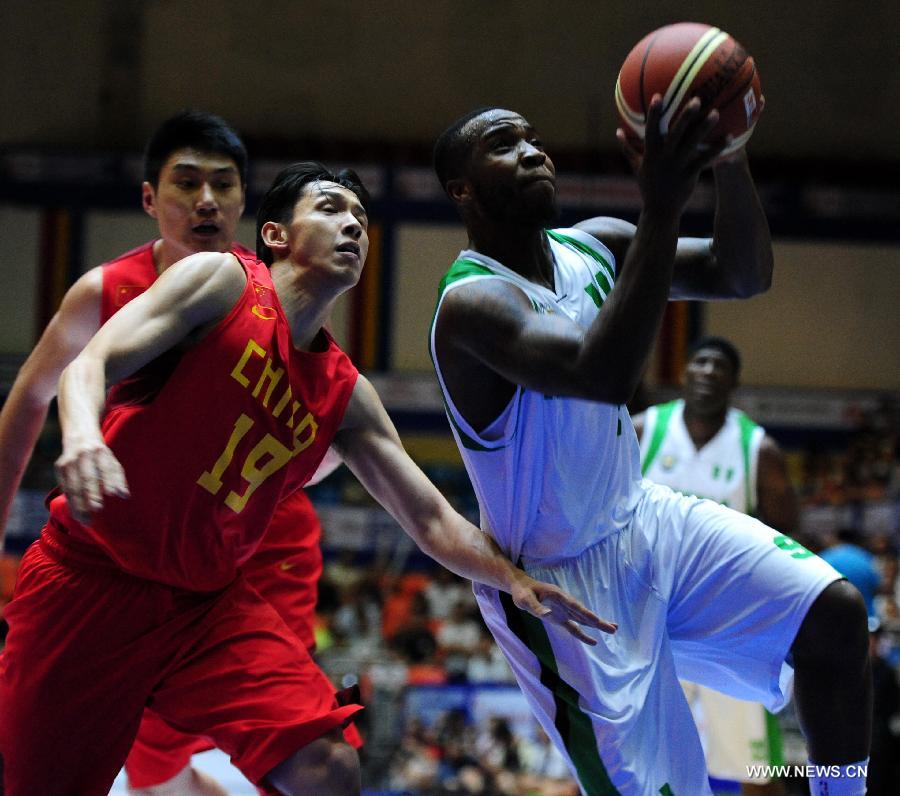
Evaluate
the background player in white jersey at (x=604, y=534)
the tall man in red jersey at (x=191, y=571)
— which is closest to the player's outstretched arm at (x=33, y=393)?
the tall man in red jersey at (x=191, y=571)

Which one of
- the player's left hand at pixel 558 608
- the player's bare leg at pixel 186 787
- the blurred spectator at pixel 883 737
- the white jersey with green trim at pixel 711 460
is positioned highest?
the white jersey with green trim at pixel 711 460

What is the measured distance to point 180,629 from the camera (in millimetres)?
2945

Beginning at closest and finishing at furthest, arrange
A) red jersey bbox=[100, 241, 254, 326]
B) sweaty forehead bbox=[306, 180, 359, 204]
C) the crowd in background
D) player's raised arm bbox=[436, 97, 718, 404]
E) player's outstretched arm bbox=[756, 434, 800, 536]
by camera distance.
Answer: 1. player's raised arm bbox=[436, 97, 718, 404]
2. sweaty forehead bbox=[306, 180, 359, 204]
3. red jersey bbox=[100, 241, 254, 326]
4. player's outstretched arm bbox=[756, 434, 800, 536]
5. the crowd in background

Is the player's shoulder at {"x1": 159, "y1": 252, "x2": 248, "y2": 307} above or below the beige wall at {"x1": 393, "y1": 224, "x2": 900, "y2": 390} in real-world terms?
below

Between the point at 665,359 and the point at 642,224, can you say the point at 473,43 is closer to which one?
the point at 665,359

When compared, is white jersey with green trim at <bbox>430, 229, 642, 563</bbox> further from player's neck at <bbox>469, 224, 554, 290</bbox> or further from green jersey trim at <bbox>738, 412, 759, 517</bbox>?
green jersey trim at <bbox>738, 412, 759, 517</bbox>

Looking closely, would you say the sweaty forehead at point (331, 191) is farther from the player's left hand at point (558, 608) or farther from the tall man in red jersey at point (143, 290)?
the player's left hand at point (558, 608)

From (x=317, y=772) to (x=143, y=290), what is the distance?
5.19ft

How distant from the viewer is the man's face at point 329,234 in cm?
308

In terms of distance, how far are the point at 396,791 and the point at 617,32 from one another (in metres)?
10.1

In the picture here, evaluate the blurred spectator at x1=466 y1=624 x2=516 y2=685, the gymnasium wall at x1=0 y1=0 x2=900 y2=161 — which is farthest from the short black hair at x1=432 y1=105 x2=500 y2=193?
the gymnasium wall at x1=0 y1=0 x2=900 y2=161

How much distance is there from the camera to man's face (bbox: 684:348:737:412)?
5875 millimetres

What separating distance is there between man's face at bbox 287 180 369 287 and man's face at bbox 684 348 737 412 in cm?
306

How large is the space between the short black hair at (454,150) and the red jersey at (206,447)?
544 mm
